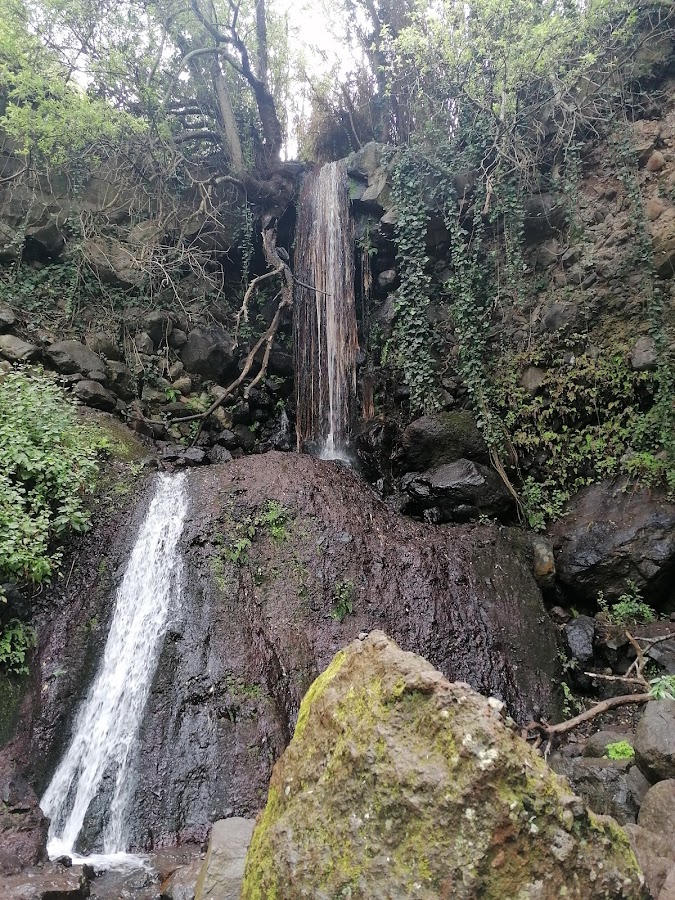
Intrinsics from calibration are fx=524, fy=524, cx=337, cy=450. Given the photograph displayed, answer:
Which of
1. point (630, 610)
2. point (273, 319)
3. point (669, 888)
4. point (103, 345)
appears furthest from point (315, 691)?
point (103, 345)

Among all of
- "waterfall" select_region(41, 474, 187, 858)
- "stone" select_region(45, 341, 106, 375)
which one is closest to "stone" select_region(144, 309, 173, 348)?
"stone" select_region(45, 341, 106, 375)

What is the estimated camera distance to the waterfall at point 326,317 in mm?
9758

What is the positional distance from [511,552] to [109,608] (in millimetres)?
4623

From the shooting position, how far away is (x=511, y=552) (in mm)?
6352

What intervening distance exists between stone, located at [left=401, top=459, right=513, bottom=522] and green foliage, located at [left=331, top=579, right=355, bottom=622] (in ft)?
5.78

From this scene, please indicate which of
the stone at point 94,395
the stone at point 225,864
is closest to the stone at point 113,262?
the stone at point 94,395

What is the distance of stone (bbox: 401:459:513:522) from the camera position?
22.7 ft

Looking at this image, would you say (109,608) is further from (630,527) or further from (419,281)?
(419,281)

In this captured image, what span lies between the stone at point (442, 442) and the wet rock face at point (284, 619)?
1051 mm

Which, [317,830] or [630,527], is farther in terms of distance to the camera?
[630,527]

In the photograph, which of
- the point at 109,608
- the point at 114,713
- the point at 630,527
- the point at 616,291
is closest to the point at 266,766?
the point at 114,713

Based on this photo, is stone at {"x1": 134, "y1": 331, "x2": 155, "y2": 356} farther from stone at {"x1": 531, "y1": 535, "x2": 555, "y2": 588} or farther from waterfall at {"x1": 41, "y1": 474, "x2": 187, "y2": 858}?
stone at {"x1": 531, "y1": 535, "x2": 555, "y2": 588}

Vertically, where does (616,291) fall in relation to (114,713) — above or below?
above

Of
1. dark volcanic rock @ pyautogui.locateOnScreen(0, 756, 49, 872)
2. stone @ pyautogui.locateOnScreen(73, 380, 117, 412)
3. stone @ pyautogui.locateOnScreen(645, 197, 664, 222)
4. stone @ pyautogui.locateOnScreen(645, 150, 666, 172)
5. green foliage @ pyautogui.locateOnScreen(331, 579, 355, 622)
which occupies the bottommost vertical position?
dark volcanic rock @ pyautogui.locateOnScreen(0, 756, 49, 872)
